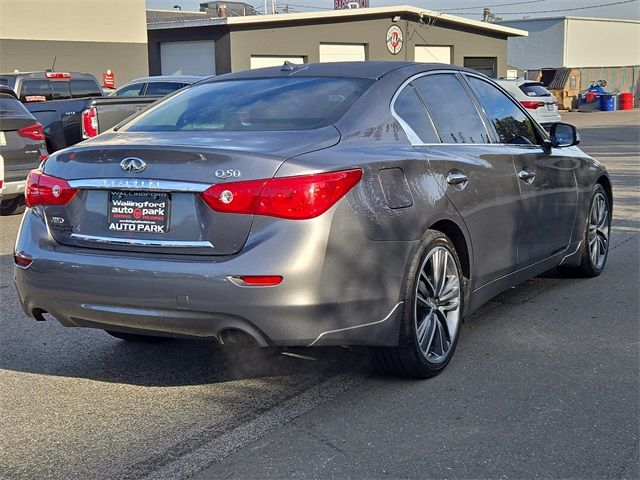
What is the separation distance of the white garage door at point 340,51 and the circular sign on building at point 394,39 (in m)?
1.29

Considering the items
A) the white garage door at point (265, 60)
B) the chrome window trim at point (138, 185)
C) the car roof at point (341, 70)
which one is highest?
the white garage door at point (265, 60)

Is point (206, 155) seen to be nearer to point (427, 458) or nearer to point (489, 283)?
point (427, 458)

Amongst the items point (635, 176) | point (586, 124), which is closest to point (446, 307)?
point (635, 176)

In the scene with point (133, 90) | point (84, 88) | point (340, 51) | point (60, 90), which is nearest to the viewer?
point (60, 90)

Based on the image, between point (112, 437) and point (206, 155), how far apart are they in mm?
1359

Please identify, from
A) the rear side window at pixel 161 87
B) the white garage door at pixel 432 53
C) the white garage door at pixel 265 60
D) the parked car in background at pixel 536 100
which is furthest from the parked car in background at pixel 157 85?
the white garage door at pixel 432 53

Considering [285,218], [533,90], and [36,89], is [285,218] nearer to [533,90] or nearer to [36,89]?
[36,89]

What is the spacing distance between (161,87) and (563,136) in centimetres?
1061

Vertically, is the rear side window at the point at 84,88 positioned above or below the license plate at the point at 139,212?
above

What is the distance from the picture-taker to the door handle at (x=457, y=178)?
15.8 feet

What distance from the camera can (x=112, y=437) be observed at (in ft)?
13.0

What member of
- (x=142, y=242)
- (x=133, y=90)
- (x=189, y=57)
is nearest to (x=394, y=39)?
(x=189, y=57)

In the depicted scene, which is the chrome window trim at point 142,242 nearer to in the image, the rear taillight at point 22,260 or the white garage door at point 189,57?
the rear taillight at point 22,260

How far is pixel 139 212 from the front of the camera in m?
4.05
